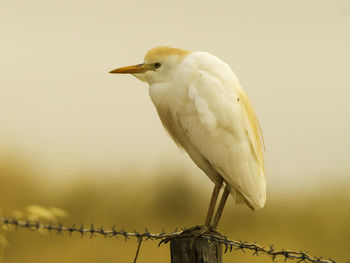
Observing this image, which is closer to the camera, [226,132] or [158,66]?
[226,132]

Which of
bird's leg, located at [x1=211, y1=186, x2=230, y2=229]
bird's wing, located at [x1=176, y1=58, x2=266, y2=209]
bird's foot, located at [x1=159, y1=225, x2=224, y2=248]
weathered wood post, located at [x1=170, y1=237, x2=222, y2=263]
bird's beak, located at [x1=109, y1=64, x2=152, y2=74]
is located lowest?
weathered wood post, located at [x1=170, y1=237, x2=222, y2=263]

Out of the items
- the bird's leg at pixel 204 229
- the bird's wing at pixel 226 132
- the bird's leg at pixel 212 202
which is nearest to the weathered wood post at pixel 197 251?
the bird's leg at pixel 204 229

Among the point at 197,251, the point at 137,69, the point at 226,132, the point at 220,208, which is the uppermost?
the point at 137,69

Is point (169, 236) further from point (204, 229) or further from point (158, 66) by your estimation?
point (158, 66)

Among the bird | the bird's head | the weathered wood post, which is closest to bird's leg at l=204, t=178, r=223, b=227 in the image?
the bird

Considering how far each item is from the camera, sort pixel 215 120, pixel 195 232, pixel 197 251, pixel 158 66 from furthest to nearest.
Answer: pixel 158 66 → pixel 215 120 → pixel 195 232 → pixel 197 251

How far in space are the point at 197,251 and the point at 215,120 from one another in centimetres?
74

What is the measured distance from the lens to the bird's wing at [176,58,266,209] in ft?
7.47

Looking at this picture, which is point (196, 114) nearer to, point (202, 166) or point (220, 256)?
point (202, 166)

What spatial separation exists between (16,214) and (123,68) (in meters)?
0.86

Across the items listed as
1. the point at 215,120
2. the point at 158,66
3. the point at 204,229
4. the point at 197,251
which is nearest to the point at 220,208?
the point at 204,229

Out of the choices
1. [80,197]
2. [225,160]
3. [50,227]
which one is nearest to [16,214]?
[50,227]

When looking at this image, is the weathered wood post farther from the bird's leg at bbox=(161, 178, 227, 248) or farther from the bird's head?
the bird's head

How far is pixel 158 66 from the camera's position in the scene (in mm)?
2461
